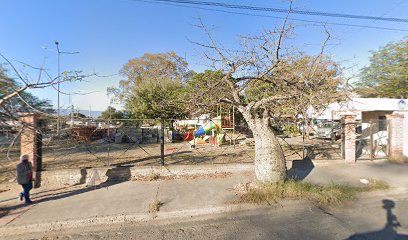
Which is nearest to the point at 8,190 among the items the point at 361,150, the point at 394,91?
the point at 361,150

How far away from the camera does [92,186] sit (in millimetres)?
5992

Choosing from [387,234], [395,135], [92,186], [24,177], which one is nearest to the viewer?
[387,234]

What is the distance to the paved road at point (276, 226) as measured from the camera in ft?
11.6

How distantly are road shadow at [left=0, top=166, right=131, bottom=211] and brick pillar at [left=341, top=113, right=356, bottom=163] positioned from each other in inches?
310

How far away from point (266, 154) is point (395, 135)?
7.00 m

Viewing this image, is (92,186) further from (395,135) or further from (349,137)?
(395,135)

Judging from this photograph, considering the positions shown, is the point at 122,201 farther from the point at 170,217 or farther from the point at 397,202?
the point at 397,202

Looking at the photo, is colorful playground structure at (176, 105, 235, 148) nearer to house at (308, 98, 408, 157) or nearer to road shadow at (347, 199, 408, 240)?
house at (308, 98, 408, 157)

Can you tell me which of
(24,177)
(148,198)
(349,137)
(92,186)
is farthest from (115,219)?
(349,137)

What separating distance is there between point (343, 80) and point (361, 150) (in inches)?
207

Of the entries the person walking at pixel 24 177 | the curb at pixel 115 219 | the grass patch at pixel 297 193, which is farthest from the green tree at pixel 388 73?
the person walking at pixel 24 177

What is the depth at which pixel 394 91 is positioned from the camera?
16531 mm

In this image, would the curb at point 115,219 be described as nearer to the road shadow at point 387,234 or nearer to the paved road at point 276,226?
the paved road at point 276,226

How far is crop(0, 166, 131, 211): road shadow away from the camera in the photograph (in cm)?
509
